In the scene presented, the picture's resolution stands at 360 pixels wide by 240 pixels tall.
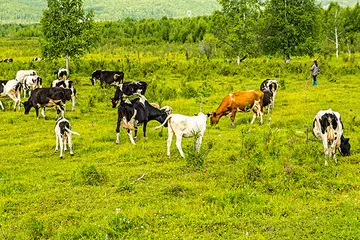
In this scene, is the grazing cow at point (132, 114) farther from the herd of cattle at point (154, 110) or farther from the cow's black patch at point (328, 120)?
the cow's black patch at point (328, 120)

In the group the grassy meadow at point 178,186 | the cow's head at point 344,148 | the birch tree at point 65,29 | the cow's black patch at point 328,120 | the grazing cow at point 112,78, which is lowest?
the grassy meadow at point 178,186

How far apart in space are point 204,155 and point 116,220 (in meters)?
4.34

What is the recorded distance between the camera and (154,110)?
16.1 metres

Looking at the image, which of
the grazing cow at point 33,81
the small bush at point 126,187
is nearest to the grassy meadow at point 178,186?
the small bush at point 126,187

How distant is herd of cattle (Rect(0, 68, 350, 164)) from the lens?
38.7 ft

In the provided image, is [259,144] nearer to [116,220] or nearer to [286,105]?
[116,220]

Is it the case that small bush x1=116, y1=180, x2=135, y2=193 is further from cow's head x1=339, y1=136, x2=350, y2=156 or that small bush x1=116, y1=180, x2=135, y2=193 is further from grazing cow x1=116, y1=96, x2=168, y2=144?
cow's head x1=339, y1=136, x2=350, y2=156

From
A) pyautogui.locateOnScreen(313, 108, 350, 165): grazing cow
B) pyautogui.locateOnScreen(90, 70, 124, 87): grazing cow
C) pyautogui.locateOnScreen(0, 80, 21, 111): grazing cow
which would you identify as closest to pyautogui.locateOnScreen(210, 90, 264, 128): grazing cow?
pyautogui.locateOnScreen(313, 108, 350, 165): grazing cow

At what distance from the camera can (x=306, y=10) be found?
41812mm

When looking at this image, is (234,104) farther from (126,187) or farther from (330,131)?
(126,187)

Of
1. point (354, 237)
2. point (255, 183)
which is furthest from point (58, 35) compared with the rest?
point (354, 237)

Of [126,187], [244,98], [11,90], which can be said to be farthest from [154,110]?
[11,90]

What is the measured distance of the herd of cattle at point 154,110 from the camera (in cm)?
1180

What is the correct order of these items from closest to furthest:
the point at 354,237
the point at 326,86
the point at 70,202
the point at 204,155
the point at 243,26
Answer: the point at 354,237, the point at 70,202, the point at 204,155, the point at 326,86, the point at 243,26
